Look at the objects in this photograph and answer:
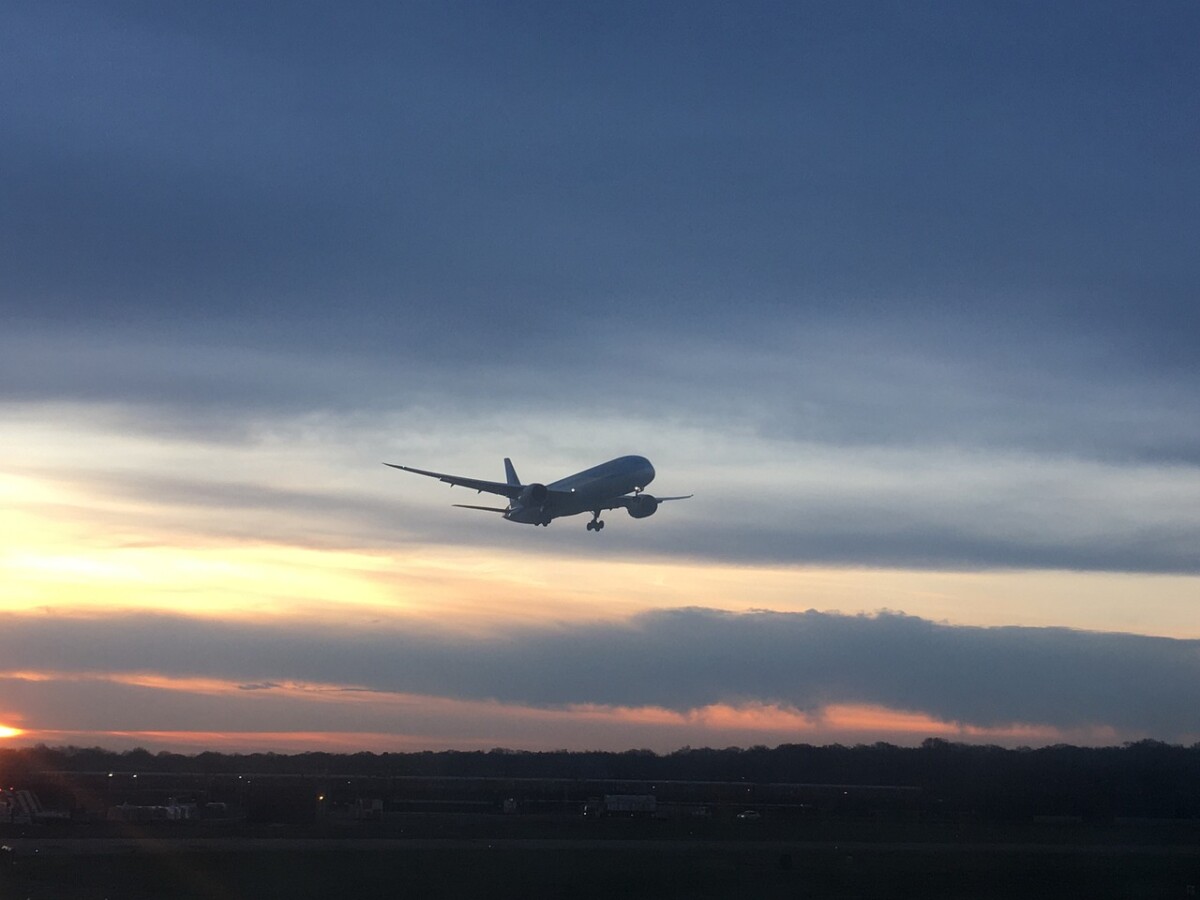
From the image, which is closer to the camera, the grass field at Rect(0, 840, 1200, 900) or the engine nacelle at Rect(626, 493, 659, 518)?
the grass field at Rect(0, 840, 1200, 900)

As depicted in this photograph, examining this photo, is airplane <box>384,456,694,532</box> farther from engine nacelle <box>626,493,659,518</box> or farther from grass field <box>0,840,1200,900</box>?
grass field <box>0,840,1200,900</box>

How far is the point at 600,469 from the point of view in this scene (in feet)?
252

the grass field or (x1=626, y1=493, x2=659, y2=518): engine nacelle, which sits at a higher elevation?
(x1=626, y1=493, x2=659, y2=518): engine nacelle

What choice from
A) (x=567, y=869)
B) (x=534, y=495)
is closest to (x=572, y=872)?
(x=567, y=869)

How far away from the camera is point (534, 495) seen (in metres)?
76.3

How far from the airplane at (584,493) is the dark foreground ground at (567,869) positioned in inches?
777

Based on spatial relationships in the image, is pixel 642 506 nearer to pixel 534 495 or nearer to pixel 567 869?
pixel 534 495

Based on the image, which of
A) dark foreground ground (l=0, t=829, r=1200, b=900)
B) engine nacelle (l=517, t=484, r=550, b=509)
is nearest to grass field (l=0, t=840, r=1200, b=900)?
dark foreground ground (l=0, t=829, r=1200, b=900)

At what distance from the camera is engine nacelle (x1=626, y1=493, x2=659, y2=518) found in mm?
78750

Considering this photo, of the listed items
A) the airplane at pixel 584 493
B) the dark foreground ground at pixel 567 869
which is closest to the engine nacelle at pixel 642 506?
the airplane at pixel 584 493

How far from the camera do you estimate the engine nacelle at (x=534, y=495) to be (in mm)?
76312

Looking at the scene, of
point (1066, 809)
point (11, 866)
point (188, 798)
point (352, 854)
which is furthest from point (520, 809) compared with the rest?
point (11, 866)

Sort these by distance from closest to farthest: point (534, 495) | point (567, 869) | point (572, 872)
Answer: point (572, 872), point (567, 869), point (534, 495)

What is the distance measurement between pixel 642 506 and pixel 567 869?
2884cm
